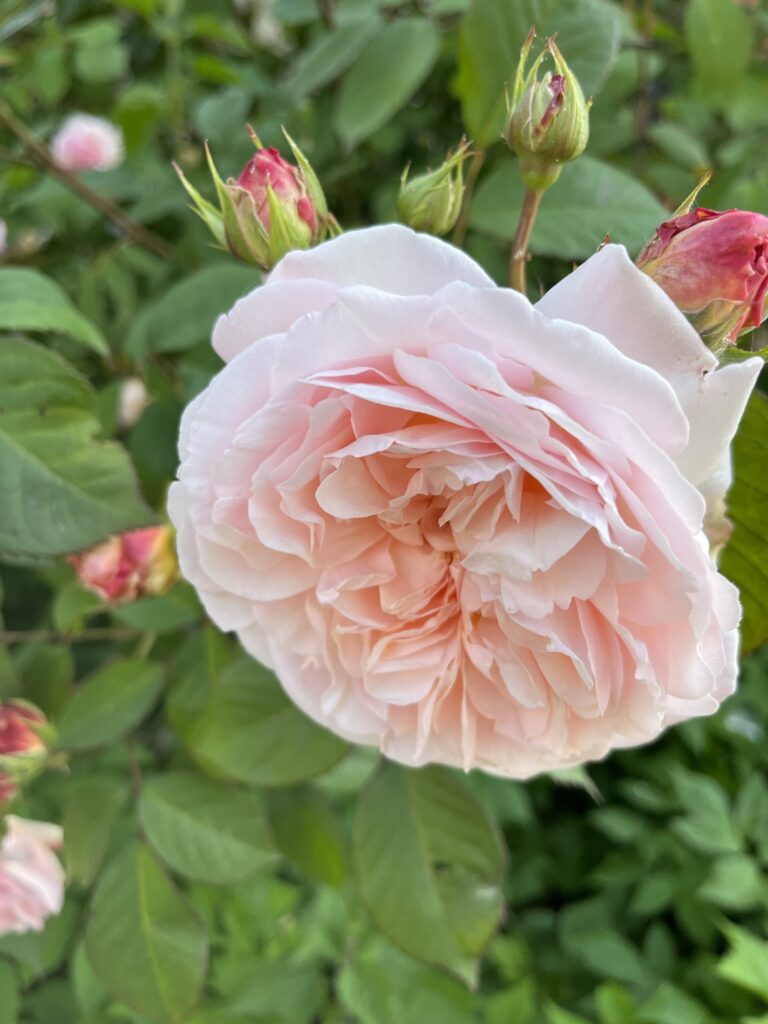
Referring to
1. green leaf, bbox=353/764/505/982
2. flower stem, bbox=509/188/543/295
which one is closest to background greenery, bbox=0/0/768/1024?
green leaf, bbox=353/764/505/982

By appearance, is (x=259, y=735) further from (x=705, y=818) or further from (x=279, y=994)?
(x=705, y=818)

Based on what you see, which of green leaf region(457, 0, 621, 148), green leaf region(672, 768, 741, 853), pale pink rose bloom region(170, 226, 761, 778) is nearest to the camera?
pale pink rose bloom region(170, 226, 761, 778)

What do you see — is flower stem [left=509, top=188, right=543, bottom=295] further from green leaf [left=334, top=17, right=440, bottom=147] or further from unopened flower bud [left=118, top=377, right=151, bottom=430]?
unopened flower bud [left=118, top=377, right=151, bottom=430]

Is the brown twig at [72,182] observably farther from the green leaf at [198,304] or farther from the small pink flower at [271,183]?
the small pink flower at [271,183]

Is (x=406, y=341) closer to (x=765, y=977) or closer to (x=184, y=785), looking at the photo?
(x=184, y=785)

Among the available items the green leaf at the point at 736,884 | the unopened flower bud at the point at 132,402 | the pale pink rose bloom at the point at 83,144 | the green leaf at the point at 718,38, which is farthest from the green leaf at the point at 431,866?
the pale pink rose bloom at the point at 83,144

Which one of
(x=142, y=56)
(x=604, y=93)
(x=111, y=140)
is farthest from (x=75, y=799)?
(x=111, y=140)

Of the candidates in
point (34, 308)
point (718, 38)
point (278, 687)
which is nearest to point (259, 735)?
point (278, 687)
